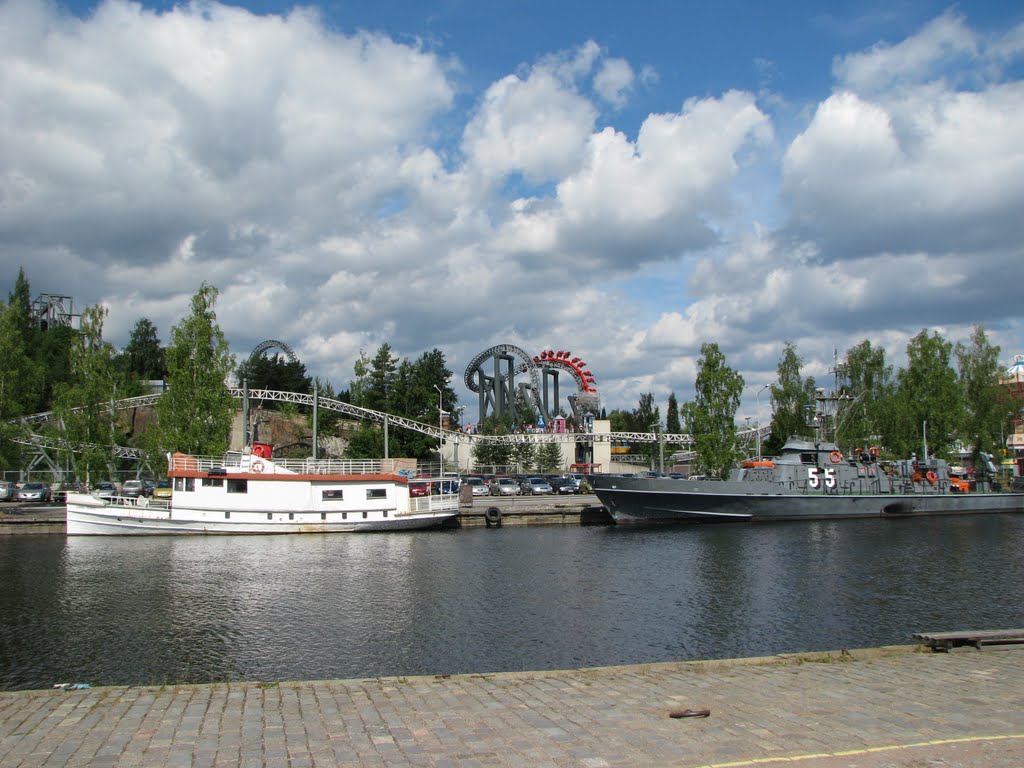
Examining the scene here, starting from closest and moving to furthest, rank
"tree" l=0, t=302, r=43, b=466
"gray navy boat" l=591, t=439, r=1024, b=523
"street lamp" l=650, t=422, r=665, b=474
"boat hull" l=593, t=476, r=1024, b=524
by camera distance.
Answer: "boat hull" l=593, t=476, r=1024, b=524, "gray navy boat" l=591, t=439, r=1024, b=523, "tree" l=0, t=302, r=43, b=466, "street lamp" l=650, t=422, r=665, b=474

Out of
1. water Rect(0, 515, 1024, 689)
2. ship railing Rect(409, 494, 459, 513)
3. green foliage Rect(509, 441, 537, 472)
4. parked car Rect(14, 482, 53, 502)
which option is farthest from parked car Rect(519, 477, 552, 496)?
parked car Rect(14, 482, 53, 502)

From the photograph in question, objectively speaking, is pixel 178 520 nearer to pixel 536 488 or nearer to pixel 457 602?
pixel 457 602

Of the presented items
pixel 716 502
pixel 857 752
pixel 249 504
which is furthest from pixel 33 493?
pixel 857 752

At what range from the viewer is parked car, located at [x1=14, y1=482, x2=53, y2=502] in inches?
2360

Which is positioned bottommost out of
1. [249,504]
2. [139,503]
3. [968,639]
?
[968,639]

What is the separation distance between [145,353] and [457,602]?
112 metres

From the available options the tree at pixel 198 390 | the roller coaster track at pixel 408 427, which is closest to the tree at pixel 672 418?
the roller coaster track at pixel 408 427

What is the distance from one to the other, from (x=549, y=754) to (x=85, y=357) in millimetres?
70324

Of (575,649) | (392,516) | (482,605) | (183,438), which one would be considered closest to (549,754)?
(575,649)

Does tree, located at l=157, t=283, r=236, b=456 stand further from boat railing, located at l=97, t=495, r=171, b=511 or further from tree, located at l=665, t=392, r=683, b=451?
tree, located at l=665, t=392, r=683, b=451

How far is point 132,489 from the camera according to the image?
201ft

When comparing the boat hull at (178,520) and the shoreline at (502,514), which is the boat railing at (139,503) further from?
the shoreline at (502,514)

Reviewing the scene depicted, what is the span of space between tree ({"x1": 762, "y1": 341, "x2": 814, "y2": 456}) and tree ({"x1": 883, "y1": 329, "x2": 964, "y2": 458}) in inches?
412

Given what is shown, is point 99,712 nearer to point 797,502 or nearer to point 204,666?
point 204,666
